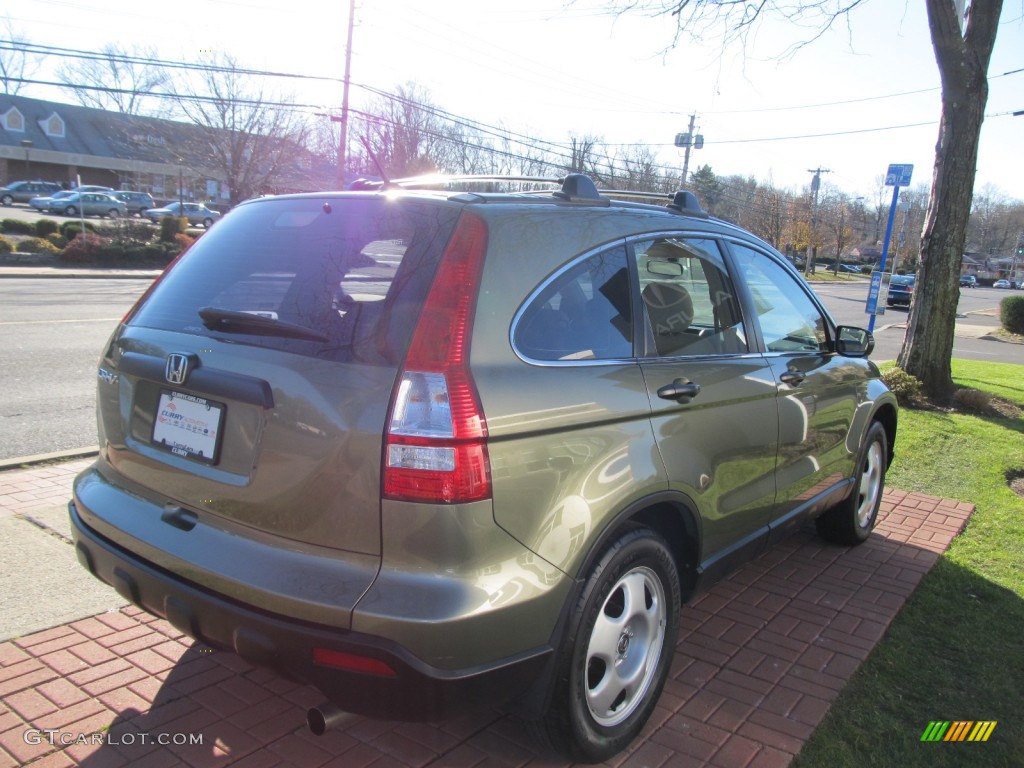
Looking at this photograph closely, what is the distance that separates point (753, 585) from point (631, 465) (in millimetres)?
2171

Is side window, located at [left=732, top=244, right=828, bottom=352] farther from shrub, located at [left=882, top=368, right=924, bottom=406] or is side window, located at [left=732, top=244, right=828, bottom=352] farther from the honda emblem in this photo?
shrub, located at [left=882, top=368, right=924, bottom=406]

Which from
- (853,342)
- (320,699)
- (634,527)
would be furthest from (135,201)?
(634,527)

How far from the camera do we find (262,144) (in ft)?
116

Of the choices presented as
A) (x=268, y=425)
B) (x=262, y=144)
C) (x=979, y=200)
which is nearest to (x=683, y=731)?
(x=268, y=425)

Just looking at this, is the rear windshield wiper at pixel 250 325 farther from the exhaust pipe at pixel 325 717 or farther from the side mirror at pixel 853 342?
the side mirror at pixel 853 342

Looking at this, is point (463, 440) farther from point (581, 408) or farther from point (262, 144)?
point (262, 144)

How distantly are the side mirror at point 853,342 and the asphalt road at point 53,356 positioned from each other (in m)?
5.21

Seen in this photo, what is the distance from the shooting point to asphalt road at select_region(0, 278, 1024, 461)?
6027 mm

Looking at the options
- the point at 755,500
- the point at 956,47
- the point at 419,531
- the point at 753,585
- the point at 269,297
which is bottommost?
the point at 753,585

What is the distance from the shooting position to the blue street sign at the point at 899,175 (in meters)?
12.8

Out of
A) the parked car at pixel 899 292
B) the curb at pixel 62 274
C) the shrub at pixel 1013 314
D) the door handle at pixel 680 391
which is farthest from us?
the parked car at pixel 899 292

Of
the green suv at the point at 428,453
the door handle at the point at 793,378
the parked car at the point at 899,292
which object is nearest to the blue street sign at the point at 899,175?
the door handle at the point at 793,378

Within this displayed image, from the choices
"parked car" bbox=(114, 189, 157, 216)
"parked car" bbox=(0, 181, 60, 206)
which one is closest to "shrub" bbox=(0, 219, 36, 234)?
"parked car" bbox=(114, 189, 157, 216)

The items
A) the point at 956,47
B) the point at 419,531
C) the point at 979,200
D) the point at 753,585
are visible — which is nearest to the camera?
the point at 419,531
